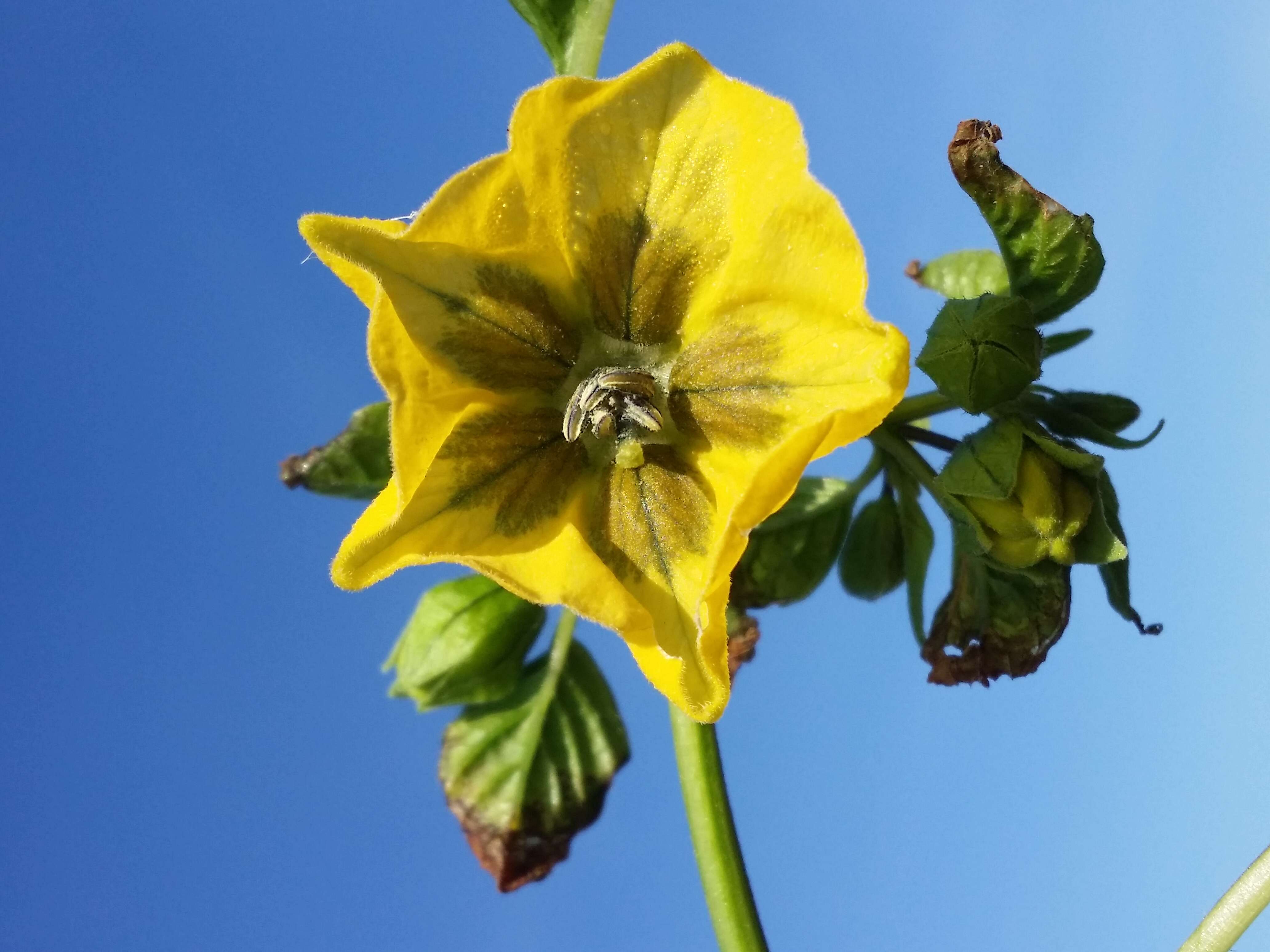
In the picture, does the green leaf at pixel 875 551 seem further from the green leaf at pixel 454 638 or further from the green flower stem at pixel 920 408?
the green leaf at pixel 454 638

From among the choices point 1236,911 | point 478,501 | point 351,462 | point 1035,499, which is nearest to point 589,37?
point 351,462

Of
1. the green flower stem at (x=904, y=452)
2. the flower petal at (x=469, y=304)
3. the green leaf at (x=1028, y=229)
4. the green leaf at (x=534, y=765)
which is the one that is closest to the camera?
the flower petal at (x=469, y=304)

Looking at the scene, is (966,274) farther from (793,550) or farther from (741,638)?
(741,638)

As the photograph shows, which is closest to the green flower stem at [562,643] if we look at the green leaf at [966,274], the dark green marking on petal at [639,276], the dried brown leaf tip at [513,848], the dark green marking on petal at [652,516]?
the dried brown leaf tip at [513,848]

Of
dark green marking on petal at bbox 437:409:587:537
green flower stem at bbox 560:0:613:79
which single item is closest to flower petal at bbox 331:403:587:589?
dark green marking on petal at bbox 437:409:587:537

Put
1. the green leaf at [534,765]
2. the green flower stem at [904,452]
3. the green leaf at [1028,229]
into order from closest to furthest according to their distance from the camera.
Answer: the green leaf at [1028,229] < the green flower stem at [904,452] < the green leaf at [534,765]

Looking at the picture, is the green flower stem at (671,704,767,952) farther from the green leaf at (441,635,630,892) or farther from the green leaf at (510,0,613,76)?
the green leaf at (510,0,613,76)
